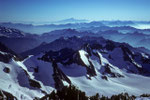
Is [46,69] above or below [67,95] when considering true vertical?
below

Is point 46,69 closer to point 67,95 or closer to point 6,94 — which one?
point 6,94

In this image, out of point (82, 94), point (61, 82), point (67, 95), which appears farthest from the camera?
point (61, 82)

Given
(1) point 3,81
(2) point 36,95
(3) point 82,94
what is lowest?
(2) point 36,95

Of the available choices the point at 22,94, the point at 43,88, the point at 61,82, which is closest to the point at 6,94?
the point at 22,94

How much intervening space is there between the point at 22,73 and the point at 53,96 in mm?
95735

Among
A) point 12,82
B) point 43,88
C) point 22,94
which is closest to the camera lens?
point 22,94

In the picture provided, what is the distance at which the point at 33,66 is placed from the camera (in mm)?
196250

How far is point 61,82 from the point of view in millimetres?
182125

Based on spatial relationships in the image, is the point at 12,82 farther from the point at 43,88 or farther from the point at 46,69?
the point at 46,69

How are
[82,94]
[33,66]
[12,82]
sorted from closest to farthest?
[82,94], [12,82], [33,66]

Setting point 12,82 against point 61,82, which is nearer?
point 12,82

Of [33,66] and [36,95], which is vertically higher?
[33,66]

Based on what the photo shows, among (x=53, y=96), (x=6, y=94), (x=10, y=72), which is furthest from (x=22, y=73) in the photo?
(x=53, y=96)

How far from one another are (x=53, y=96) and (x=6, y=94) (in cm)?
6822
